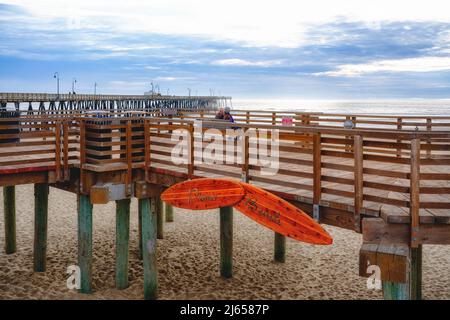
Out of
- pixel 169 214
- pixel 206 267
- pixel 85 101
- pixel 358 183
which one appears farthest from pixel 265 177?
pixel 85 101

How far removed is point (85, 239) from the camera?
36.8 feet

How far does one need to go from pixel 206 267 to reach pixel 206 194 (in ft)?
19.4

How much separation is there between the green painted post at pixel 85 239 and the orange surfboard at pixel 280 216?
4.77 m

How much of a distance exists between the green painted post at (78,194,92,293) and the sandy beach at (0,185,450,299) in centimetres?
37

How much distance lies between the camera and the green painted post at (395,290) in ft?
20.1

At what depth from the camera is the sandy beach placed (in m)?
11.9

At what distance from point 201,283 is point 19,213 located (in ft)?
33.4

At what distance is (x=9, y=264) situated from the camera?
43.9ft

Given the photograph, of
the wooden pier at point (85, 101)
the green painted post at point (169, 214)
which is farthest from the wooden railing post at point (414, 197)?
the wooden pier at point (85, 101)

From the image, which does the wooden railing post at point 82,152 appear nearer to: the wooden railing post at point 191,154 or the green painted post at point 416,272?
the wooden railing post at point 191,154

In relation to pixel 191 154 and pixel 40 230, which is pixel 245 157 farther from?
pixel 40 230

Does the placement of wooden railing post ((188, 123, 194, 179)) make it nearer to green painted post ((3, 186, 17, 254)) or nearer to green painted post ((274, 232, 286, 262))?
green painted post ((274, 232, 286, 262))
